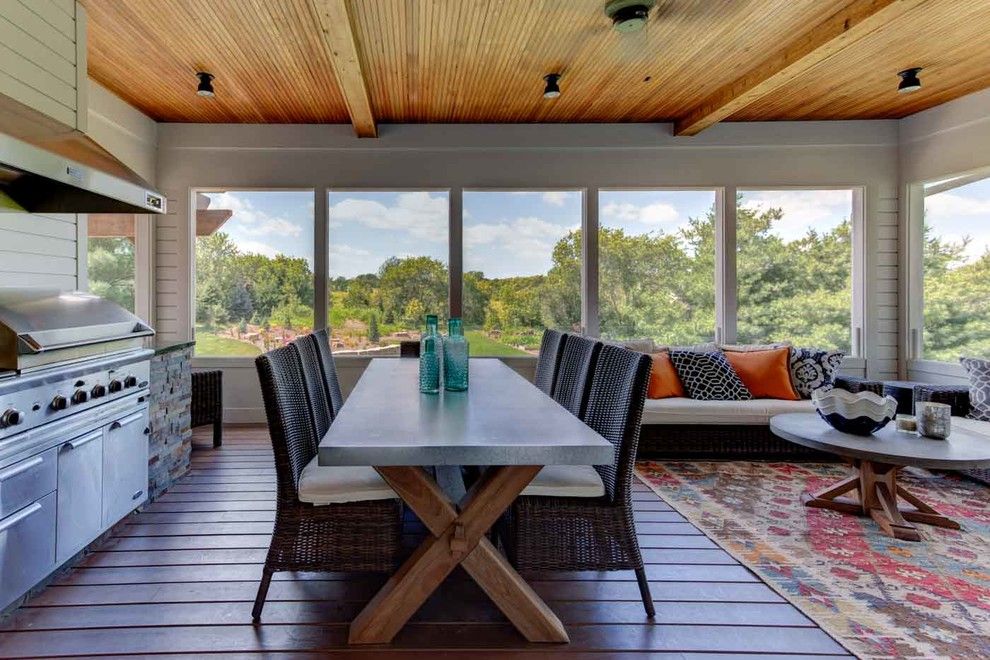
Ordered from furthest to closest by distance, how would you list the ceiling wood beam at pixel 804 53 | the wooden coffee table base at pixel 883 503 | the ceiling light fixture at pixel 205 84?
the ceiling light fixture at pixel 205 84, the ceiling wood beam at pixel 804 53, the wooden coffee table base at pixel 883 503

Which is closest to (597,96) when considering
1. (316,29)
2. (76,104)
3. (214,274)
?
(316,29)

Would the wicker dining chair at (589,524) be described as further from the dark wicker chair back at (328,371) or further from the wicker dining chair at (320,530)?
the dark wicker chair back at (328,371)

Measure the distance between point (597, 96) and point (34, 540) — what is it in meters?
4.33

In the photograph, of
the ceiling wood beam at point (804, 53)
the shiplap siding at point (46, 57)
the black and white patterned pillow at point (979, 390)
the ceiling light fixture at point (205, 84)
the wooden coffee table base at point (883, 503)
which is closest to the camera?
the shiplap siding at point (46, 57)

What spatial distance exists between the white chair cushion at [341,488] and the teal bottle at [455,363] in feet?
1.66

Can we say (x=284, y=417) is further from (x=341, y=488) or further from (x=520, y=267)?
(x=520, y=267)

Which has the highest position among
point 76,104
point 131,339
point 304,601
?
point 76,104

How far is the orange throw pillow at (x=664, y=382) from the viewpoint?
3.97 m

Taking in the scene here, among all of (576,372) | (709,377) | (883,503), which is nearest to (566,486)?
(576,372)

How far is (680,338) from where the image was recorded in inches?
196

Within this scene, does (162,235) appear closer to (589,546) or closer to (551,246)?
(551,246)

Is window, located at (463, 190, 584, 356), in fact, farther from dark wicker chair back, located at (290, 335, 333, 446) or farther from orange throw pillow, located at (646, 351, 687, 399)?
dark wicker chair back, located at (290, 335, 333, 446)

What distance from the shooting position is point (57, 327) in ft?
7.13

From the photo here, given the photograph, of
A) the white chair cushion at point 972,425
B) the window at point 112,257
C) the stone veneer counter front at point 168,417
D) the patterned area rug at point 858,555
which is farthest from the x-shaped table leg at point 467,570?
the window at point 112,257
